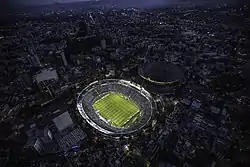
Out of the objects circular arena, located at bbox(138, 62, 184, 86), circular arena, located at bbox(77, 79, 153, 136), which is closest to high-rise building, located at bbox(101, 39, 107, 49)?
circular arena, located at bbox(138, 62, 184, 86)

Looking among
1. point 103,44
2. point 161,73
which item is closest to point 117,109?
point 161,73

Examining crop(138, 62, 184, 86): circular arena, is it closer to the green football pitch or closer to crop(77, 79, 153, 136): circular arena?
crop(77, 79, 153, 136): circular arena

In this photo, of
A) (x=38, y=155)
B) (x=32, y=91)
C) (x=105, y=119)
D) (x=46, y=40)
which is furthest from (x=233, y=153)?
(x=46, y=40)

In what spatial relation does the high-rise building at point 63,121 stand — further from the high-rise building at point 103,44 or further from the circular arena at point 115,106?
the high-rise building at point 103,44

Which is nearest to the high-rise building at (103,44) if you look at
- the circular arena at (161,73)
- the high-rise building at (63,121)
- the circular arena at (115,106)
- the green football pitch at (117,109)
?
the circular arena at (161,73)

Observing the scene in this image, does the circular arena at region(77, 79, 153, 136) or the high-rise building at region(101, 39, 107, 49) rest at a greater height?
the high-rise building at region(101, 39, 107, 49)

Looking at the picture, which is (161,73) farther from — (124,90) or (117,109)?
(117,109)

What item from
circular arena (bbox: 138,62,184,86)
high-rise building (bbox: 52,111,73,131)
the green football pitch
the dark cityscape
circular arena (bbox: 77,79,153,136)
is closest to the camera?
the dark cityscape
